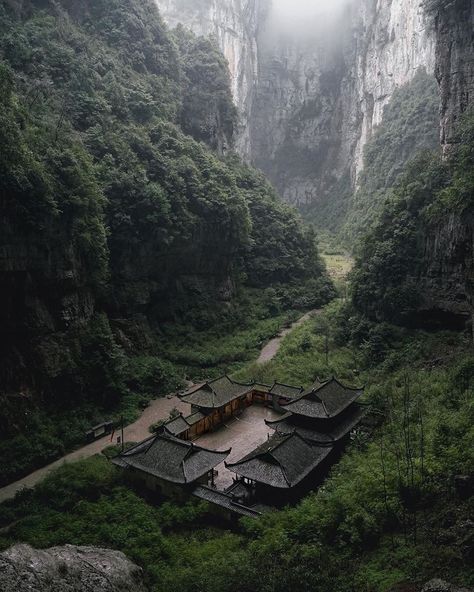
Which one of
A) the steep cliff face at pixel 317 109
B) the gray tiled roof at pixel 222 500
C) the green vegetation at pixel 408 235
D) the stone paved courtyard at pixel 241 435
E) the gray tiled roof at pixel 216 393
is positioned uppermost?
the steep cliff face at pixel 317 109

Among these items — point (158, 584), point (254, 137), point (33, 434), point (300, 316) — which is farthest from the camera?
point (254, 137)

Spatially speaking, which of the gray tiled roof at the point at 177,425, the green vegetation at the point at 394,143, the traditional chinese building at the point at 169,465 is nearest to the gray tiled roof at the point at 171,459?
the traditional chinese building at the point at 169,465

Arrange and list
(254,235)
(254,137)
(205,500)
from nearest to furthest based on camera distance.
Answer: (205,500) → (254,235) → (254,137)

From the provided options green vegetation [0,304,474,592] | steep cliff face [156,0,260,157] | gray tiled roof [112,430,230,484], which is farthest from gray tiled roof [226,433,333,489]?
steep cliff face [156,0,260,157]

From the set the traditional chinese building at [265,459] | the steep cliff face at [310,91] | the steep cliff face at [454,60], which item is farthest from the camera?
the steep cliff face at [310,91]

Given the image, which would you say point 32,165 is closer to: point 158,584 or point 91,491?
point 91,491

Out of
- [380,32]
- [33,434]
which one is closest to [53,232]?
[33,434]

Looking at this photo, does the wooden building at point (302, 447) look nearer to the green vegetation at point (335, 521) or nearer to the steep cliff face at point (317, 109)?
the green vegetation at point (335, 521)
